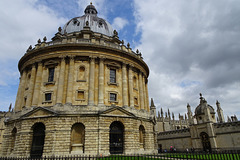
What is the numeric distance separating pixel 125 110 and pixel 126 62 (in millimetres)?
8194

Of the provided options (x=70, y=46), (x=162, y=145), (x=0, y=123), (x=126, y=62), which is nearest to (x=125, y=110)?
(x=126, y=62)

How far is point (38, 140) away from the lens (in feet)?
72.2

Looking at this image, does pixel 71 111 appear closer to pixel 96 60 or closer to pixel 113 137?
pixel 113 137

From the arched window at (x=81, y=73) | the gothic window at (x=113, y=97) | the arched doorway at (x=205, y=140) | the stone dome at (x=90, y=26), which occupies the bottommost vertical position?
the arched doorway at (x=205, y=140)

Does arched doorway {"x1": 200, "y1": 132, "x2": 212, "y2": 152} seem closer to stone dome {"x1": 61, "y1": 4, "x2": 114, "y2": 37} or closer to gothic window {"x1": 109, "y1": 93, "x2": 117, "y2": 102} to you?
gothic window {"x1": 109, "y1": 93, "x2": 117, "y2": 102}

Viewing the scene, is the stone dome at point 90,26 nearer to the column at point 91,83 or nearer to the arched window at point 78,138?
the column at point 91,83

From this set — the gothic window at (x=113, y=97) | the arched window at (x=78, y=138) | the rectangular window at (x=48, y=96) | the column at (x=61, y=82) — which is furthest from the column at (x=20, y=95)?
the gothic window at (x=113, y=97)

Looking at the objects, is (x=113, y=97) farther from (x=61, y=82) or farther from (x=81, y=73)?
(x=61, y=82)

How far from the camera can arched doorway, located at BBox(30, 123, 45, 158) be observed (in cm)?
2133

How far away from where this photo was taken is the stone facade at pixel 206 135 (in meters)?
29.3

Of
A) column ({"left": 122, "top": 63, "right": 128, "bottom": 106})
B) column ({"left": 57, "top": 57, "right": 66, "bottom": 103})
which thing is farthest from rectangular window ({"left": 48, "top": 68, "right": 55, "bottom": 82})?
column ({"left": 122, "top": 63, "right": 128, "bottom": 106})

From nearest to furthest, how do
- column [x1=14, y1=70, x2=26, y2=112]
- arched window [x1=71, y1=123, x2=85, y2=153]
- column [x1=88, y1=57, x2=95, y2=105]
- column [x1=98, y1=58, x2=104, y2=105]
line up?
arched window [x1=71, y1=123, x2=85, y2=153] < column [x1=88, y1=57, x2=95, y2=105] < column [x1=98, y1=58, x2=104, y2=105] < column [x1=14, y1=70, x2=26, y2=112]

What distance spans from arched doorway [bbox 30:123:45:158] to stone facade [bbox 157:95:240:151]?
860 inches

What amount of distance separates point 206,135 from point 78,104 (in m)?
25.1
